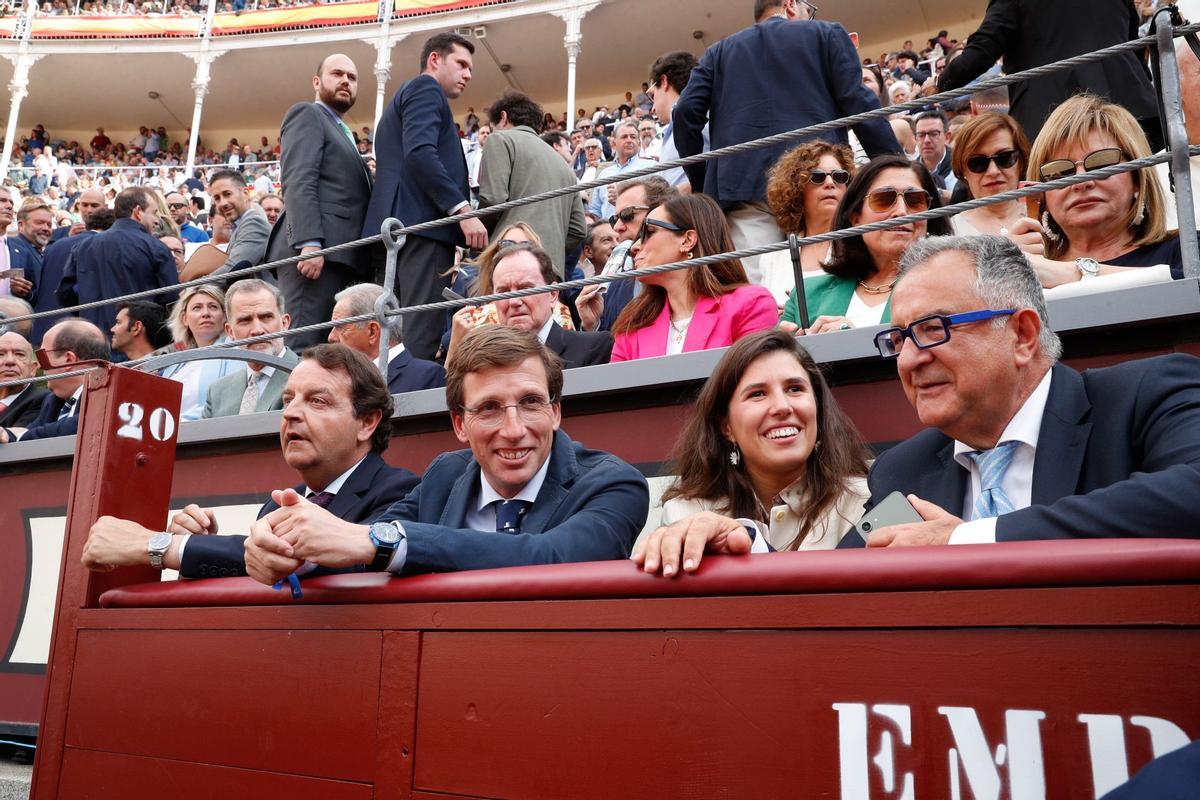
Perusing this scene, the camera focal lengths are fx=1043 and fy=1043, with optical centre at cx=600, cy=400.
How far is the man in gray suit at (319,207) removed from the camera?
5039mm

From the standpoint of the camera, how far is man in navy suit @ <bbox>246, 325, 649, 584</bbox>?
2057 mm

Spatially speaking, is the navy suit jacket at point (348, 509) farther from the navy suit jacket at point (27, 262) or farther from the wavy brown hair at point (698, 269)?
the navy suit jacket at point (27, 262)

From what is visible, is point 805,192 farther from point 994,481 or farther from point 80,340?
point 80,340

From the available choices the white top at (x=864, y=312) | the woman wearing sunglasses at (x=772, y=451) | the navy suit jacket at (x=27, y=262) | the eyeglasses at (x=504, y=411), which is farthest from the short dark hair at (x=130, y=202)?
the woman wearing sunglasses at (x=772, y=451)

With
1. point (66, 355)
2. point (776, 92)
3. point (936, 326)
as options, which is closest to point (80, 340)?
point (66, 355)

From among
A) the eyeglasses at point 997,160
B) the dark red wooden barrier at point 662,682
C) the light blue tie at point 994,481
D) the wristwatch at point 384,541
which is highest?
the eyeglasses at point 997,160

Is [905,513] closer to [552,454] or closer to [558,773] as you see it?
[558,773]

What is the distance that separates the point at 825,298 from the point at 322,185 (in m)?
2.85

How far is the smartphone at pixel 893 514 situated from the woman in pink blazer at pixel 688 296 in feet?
5.30

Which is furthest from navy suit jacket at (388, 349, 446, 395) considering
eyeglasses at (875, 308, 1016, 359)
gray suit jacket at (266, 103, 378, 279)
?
eyeglasses at (875, 308, 1016, 359)

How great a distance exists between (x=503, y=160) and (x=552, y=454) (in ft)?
10.1

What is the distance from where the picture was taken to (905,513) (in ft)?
5.86

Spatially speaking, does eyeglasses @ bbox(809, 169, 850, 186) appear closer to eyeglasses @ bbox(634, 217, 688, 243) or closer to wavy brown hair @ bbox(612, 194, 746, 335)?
wavy brown hair @ bbox(612, 194, 746, 335)

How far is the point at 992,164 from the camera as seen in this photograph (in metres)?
3.73
